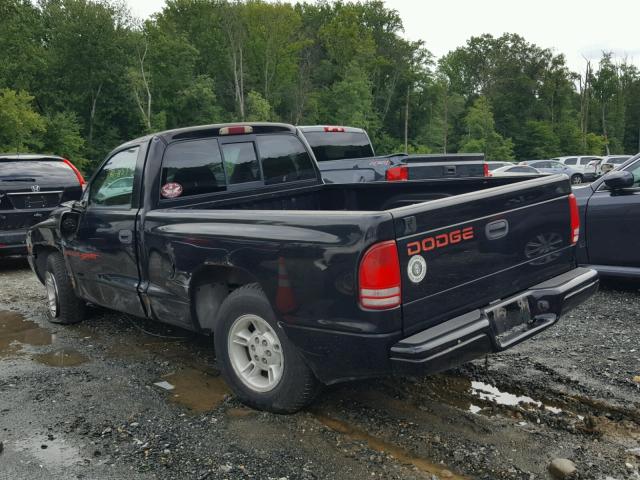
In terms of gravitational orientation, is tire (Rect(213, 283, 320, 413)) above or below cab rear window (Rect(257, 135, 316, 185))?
below

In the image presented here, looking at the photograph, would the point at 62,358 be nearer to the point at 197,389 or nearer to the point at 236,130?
the point at 197,389

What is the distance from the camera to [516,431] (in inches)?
132

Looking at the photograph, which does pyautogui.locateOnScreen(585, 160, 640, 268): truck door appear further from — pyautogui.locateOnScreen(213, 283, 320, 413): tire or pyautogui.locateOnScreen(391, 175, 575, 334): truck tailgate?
pyautogui.locateOnScreen(213, 283, 320, 413): tire

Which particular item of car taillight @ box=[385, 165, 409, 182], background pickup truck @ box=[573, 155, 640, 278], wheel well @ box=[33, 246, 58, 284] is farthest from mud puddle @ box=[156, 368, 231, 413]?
car taillight @ box=[385, 165, 409, 182]

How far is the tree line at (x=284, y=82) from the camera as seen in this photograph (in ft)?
166

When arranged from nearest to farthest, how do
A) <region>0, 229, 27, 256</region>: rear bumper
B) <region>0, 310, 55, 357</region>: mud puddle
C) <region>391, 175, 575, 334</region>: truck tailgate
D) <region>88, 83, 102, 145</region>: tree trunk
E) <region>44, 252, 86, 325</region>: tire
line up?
<region>391, 175, 575, 334</region>: truck tailgate < <region>0, 310, 55, 357</region>: mud puddle < <region>44, 252, 86, 325</region>: tire < <region>0, 229, 27, 256</region>: rear bumper < <region>88, 83, 102, 145</region>: tree trunk

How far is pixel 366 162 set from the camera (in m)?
11.2

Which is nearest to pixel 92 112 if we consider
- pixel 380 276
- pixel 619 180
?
pixel 619 180

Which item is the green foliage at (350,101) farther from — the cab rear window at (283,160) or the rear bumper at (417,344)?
Answer: the rear bumper at (417,344)

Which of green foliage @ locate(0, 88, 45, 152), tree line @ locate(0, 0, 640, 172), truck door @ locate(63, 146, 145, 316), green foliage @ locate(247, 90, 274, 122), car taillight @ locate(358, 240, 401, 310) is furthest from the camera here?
green foliage @ locate(247, 90, 274, 122)

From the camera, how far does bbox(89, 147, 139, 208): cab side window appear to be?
470 cm

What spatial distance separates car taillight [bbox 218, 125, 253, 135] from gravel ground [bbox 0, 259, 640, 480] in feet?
6.02

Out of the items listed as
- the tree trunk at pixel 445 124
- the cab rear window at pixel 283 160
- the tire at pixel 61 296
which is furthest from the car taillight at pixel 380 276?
the tree trunk at pixel 445 124

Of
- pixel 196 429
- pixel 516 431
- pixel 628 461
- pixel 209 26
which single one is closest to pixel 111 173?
pixel 196 429
